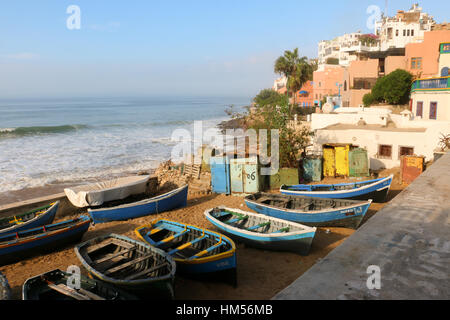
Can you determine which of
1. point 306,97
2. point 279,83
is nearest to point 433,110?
point 306,97

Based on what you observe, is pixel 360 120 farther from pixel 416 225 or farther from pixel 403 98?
pixel 403 98

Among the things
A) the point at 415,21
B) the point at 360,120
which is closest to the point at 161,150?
the point at 360,120

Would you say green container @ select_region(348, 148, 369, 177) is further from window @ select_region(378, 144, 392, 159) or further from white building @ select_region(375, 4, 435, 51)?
white building @ select_region(375, 4, 435, 51)

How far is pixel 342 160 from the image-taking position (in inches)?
695

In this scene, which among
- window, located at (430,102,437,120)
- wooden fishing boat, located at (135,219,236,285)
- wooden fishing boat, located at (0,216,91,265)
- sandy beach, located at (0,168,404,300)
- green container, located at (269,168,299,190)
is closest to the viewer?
wooden fishing boat, located at (135,219,236,285)

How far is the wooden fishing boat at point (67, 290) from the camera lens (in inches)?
264

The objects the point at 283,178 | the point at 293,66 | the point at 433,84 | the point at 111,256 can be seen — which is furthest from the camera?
the point at 293,66

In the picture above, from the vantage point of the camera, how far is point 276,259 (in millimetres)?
9766

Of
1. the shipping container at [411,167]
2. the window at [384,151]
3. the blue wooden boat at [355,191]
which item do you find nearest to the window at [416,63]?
the window at [384,151]

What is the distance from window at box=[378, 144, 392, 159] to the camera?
18.1 m

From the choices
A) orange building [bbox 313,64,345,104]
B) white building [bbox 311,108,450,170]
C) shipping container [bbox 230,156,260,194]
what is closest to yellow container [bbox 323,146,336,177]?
white building [bbox 311,108,450,170]

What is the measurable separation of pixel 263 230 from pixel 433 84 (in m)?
16.9

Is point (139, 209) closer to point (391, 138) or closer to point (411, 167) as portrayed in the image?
point (411, 167)

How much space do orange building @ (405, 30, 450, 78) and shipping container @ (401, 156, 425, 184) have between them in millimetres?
25715
